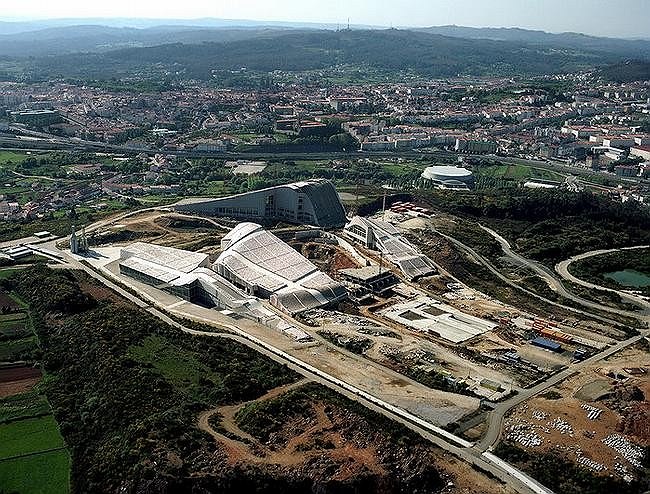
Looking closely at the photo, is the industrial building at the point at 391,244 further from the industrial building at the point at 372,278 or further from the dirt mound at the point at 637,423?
the dirt mound at the point at 637,423

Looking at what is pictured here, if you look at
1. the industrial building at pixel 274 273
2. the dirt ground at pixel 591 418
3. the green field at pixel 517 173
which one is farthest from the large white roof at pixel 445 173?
the dirt ground at pixel 591 418

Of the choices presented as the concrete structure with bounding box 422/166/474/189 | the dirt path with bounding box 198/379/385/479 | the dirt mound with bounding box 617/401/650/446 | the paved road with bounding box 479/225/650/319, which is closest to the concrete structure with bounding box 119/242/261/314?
the dirt path with bounding box 198/379/385/479

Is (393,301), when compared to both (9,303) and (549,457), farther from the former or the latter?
(9,303)

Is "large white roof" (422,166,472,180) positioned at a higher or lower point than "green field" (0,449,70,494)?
lower

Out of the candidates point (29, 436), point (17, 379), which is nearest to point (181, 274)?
point (17, 379)

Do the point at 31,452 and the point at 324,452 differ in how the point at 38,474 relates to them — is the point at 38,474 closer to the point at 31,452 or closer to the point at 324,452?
the point at 31,452

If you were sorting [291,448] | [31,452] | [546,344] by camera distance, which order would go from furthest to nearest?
[546,344], [31,452], [291,448]

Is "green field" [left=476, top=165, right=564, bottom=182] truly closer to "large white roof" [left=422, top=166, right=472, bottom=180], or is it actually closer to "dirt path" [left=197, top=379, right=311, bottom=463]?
"large white roof" [left=422, top=166, right=472, bottom=180]
